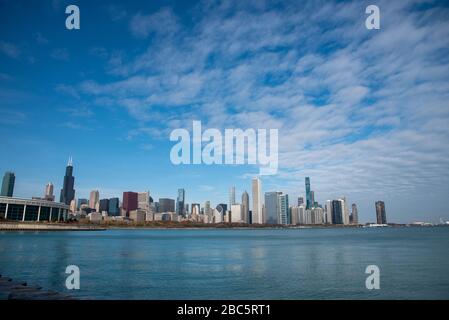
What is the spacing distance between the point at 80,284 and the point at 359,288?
3489 cm

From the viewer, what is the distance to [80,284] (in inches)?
1683

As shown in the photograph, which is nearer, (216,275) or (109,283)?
(109,283)

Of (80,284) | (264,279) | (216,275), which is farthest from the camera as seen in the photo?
(216,275)

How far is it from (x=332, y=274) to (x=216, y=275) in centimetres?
1754
